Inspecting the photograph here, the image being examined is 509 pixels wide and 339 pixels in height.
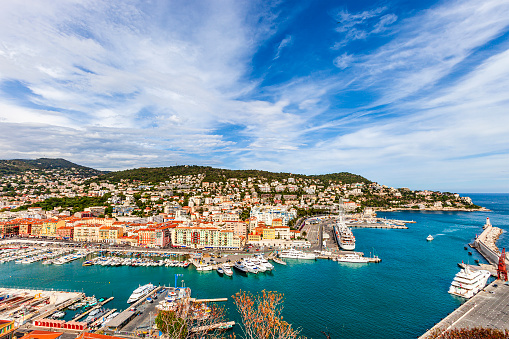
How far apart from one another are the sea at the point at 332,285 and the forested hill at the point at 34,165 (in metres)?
76.1

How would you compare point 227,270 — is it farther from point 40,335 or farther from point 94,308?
point 40,335

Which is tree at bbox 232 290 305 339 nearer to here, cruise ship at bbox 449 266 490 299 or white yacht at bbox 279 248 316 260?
cruise ship at bbox 449 266 490 299

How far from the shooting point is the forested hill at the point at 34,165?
7678cm

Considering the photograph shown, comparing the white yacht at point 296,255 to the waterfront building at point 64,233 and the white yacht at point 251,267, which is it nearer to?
the white yacht at point 251,267

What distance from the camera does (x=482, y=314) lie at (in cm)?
1086

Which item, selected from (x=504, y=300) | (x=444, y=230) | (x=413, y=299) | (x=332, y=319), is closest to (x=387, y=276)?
(x=413, y=299)

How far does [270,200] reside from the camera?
54406 millimetres

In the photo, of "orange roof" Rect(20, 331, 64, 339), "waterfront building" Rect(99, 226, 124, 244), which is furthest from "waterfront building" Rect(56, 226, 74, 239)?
"orange roof" Rect(20, 331, 64, 339)

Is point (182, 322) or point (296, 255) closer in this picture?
point (182, 322)

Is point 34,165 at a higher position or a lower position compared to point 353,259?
higher

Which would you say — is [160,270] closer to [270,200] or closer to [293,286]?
[293,286]

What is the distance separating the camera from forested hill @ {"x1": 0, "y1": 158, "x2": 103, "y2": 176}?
76775 millimetres

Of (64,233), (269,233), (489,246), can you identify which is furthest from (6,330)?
(489,246)

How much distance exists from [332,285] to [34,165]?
109262mm
